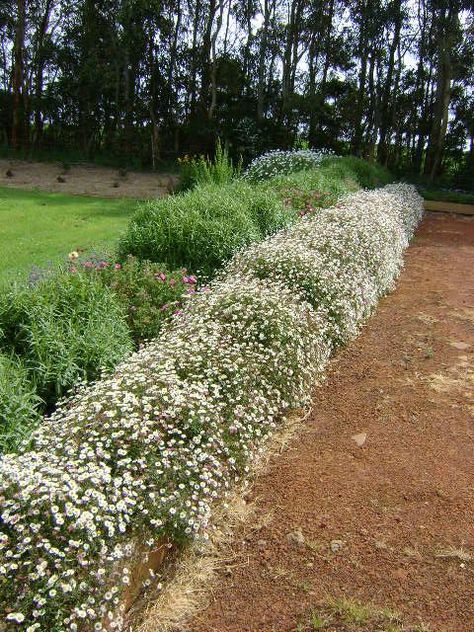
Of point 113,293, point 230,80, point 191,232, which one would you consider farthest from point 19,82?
point 113,293

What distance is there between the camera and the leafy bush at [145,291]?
3910 mm

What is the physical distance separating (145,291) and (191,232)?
1.46 meters

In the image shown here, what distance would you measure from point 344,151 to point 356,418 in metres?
19.0

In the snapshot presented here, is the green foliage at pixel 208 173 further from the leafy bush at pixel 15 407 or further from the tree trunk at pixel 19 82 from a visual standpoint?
the tree trunk at pixel 19 82

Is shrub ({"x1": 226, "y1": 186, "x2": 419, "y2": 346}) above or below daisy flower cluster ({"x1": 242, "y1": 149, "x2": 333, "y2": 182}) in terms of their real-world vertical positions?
below

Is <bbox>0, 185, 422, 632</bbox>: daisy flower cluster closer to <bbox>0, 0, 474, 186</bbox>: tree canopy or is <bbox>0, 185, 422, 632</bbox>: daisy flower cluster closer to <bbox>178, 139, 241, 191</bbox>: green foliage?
<bbox>178, 139, 241, 191</bbox>: green foliage

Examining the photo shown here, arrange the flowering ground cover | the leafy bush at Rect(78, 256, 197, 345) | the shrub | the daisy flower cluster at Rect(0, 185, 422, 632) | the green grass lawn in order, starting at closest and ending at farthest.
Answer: the daisy flower cluster at Rect(0, 185, 422, 632)
the flowering ground cover
the leafy bush at Rect(78, 256, 197, 345)
the shrub
the green grass lawn

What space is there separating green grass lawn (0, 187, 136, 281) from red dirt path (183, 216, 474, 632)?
3.01m

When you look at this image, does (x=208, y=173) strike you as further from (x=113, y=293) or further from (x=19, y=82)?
(x=19, y=82)

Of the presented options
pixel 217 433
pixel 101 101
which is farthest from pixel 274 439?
pixel 101 101

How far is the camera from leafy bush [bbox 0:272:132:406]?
296 centimetres

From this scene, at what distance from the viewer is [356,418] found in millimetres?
3520

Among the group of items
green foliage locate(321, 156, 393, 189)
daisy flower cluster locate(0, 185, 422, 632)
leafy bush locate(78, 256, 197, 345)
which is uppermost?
green foliage locate(321, 156, 393, 189)

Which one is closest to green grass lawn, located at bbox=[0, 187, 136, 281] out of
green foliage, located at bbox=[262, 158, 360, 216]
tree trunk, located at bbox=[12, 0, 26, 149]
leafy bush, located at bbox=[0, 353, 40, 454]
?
leafy bush, located at bbox=[0, 353, 40, 454]
